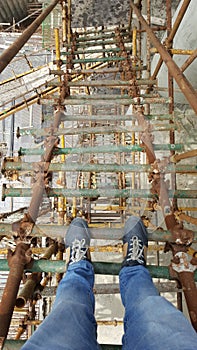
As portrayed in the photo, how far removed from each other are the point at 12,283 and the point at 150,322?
605 mm

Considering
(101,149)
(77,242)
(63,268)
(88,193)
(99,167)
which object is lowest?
(63,268)

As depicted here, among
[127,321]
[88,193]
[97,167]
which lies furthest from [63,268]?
[97,167]

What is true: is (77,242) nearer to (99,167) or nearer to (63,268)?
(63,268)

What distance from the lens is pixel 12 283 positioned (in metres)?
1.48

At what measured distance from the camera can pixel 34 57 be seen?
1326cm

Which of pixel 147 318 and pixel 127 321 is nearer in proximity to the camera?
pixel 147 318

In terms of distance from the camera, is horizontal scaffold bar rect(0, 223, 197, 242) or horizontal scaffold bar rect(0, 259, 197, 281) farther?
horizontal scaffold bar rect(0, 223, 197, 242)

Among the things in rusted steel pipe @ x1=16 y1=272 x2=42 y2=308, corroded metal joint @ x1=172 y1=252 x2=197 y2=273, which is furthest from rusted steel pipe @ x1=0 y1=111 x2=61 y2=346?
corroded metal joint @ x1=172 y1=252 x2=197 y2=273

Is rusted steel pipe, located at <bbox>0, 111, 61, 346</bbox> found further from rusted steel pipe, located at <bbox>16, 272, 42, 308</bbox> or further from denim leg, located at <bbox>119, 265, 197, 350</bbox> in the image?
denim leg, located at <bbox>119, 265, 197, 350</bbox>

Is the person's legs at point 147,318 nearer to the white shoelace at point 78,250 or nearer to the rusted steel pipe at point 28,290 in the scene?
the white shoelace at point 78,250

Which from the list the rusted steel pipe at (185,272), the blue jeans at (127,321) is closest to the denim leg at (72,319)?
the blue jeans at (127,321)

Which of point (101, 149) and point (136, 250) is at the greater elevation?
point (101, 149)

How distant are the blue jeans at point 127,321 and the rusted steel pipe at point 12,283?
0.57 ft

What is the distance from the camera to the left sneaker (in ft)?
6.23
